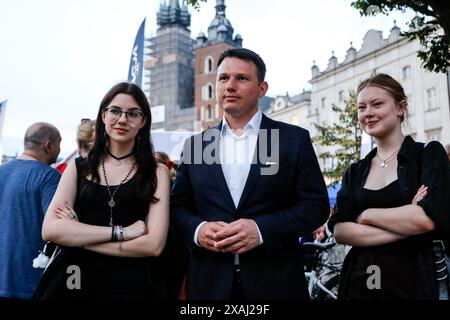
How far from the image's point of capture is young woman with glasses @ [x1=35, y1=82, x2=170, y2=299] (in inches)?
102

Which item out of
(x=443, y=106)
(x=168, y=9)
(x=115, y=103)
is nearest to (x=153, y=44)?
(x=168, y=9)

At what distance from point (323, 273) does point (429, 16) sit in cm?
432

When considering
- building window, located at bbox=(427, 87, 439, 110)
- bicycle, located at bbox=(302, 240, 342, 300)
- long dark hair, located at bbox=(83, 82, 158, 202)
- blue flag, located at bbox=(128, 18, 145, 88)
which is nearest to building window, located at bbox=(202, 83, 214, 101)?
building window, located at bbox=(427, 87, 439, 110)

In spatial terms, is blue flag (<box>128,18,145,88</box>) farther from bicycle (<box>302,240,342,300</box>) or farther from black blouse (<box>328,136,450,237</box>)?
black blouse (<box>328,136,450,237</box>)

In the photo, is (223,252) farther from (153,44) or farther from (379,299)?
(153,44)

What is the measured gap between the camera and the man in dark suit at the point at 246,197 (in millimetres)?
2441

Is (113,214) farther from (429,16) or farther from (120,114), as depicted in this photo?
(429,16)

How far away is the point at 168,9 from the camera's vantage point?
99.8m

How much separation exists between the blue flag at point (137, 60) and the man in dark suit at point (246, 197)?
934cm

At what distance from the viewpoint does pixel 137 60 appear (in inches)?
494

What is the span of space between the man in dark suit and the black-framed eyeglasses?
1.22 feet

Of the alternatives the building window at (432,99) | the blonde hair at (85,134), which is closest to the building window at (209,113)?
the building window at (432,99)

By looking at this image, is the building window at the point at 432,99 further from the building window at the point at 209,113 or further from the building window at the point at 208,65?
the building window at the point at 208,65

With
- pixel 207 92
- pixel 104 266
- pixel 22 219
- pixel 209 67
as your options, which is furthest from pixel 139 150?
pixel 209 67
